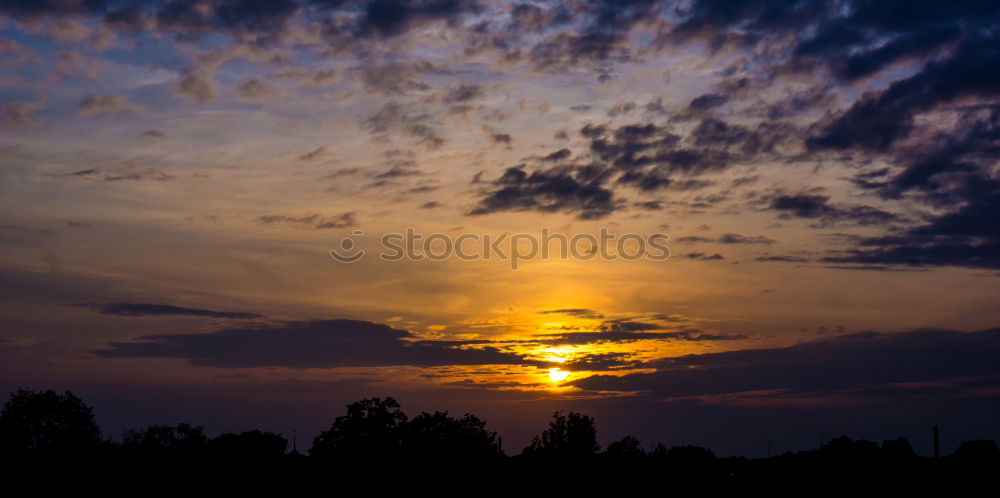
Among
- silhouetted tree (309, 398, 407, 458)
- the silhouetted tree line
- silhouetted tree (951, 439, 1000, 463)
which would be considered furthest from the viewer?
silhouetted tree (309, 398, 407, 458)

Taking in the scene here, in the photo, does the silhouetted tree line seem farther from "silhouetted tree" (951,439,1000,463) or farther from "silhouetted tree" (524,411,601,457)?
"silhouetted tree" (524,411,601,457)

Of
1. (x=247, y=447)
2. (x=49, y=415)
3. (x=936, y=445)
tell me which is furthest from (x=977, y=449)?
(x=49, y=415)

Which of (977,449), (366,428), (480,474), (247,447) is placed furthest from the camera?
(366,428)

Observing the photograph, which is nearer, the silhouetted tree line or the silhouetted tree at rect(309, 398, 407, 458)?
the silhouetted tree line

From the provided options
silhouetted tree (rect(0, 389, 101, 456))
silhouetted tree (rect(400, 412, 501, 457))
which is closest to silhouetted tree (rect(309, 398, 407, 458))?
silhouetted tree (rect(400, 412, 501, 457))

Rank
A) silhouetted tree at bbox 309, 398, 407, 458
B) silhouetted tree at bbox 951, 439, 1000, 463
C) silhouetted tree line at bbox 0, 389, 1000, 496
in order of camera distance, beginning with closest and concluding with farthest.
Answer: silhouetted tree line at bbox 0, 389, 1000, 496, silhouetted tree at bbox 951, 439, 1000, 463, silhouetted tree at bbox 309, 398, 407, 458

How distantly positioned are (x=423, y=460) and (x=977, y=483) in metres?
40.4

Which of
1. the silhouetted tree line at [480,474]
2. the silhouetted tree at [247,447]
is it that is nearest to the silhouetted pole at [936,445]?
the silhouetted tree line at [480,474]

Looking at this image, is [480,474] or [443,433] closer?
[480,474]

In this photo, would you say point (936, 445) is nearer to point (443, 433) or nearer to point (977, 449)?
point (977, 449)

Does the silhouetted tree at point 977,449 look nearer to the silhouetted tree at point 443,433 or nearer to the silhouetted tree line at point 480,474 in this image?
the silhouetted tree line at point 480,474

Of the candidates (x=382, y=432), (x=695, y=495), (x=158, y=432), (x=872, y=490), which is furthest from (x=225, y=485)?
(x=158, y=432)

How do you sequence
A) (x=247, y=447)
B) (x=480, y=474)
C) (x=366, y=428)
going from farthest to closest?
(x=366, y=428) < (x=247, y=447) < (x=480, y=474)

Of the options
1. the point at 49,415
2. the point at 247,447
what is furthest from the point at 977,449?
the point at 49,415
